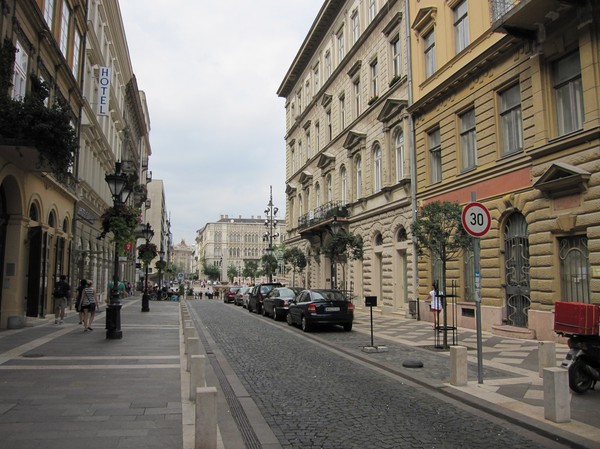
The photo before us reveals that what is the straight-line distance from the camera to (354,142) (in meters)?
29.3

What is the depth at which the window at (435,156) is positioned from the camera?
2092 cm

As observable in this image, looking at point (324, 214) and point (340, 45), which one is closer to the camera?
point (324, 214)

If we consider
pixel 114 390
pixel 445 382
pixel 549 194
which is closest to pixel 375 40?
pixel 549 194

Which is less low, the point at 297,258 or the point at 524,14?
the point at 524,14

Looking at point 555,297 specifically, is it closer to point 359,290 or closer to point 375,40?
point 359,290

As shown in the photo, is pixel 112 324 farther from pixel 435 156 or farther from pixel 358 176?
pixel 358 176

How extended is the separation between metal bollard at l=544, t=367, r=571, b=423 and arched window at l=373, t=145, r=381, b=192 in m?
20.8

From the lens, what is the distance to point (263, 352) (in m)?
12.5

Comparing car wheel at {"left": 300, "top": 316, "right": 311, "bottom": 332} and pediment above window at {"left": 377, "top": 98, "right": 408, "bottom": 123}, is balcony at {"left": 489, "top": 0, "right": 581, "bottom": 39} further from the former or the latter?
car wheel at {"left": 300, "top": 316, "right": 311, "bottom": 332}

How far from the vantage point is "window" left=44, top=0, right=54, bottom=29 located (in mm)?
18089

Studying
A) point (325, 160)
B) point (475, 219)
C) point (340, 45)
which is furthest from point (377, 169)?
point (475, 219)

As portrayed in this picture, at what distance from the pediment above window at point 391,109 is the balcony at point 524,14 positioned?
781 centimetres

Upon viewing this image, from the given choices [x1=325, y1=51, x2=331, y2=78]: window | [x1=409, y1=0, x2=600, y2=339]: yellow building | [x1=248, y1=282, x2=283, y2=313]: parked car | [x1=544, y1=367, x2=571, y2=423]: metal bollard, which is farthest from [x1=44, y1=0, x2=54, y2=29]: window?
[x1=325, y1=51, x2=331, y2=78]: window

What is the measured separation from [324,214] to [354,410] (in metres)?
25.9
